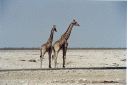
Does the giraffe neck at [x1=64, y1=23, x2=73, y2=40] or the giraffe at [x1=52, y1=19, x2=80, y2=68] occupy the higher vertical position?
the giraffe neck at [x1=64, y1=23, x2=73, y2=40]

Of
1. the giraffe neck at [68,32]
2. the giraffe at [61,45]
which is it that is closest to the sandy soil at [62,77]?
the giraffe at [61,45]

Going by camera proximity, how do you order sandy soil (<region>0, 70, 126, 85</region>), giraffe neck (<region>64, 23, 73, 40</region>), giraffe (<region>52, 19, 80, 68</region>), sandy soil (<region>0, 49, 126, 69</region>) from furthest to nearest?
1. sandy soil (<region>0, 49, 126, 69</region>)
2. giraffe (<region>52, 19, 80, 68</region>)
3. sandy soil (<region>0, 70, 126, 85</region>)
4. giraffe neck (<region>64, 23, 73, 40</region>)

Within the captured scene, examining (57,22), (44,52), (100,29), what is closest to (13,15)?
(57,22)

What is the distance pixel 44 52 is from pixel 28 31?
4.74 ft

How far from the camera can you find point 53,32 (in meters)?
5.17

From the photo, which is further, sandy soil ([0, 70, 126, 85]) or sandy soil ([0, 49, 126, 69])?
sandy soil ([0, 49, 126, 69])

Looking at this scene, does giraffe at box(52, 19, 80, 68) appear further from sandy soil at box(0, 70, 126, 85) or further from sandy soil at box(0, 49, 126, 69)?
sandy soil at box(0, 70, 126, 85)

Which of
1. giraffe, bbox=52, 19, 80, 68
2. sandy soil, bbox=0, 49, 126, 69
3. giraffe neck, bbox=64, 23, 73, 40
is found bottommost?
sandy soil, bbox=0, 49, 126, 69

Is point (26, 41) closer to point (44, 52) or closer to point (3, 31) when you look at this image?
point (3, 31)

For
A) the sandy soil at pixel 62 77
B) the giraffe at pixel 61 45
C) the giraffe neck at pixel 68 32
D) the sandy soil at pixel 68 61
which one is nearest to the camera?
the giraffe neck at pixel 68 32

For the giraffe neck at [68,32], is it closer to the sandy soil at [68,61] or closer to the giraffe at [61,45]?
the giraffe at [61,45]

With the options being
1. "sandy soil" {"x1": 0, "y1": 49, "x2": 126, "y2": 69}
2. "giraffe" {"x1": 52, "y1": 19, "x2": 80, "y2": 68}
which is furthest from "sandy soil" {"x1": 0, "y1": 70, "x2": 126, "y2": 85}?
"giraffe" {"x1": 52, "y1": 19, "x2": 80, "y2": 68}

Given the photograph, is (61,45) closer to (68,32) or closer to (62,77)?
(62,77)

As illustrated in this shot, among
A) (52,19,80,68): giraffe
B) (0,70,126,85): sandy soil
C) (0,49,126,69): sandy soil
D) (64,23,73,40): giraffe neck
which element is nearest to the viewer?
(64,23,73,40): giraffe neck
